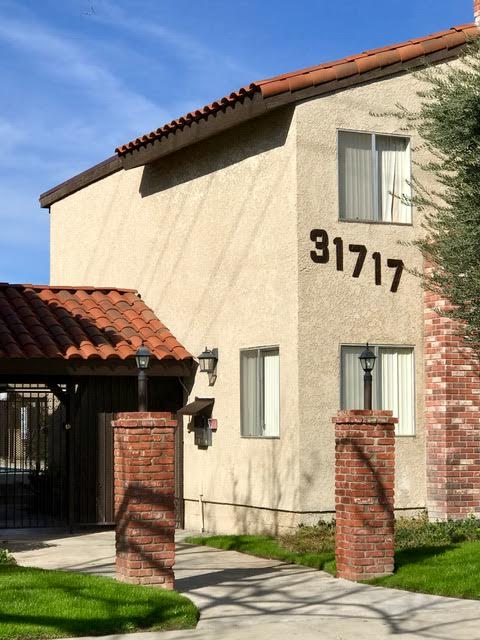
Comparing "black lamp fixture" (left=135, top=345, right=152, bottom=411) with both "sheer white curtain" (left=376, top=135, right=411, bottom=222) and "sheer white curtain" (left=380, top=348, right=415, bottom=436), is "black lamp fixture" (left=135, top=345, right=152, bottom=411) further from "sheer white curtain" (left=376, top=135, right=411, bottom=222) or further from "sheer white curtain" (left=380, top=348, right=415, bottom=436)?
"sheer white curtain" (left=376, top=135, right=411, bottom=222)

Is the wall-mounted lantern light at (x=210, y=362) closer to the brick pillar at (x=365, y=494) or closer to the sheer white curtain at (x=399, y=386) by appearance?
the sheer white curtain at (x=399, y=386)

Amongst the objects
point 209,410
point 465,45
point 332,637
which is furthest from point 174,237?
point 332,637

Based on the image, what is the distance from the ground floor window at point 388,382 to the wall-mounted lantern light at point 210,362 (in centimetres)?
259

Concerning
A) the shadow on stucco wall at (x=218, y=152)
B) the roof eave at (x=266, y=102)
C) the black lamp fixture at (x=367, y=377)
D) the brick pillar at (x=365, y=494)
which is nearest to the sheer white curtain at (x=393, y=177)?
the roof eave at (x=266, y=102)

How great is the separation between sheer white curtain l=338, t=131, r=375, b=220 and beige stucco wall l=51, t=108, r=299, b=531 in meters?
0.86

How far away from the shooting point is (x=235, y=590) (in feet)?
40.1

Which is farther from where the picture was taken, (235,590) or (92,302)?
(92,302)

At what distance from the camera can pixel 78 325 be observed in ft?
A: 62.3

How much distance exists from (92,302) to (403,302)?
6183 millimetres

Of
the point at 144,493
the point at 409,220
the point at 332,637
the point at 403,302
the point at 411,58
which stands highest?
the point at 411,58

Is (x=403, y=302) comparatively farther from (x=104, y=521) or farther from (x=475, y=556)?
(x=104, y=521)

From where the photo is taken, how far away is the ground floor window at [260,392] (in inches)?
653

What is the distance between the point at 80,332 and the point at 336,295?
473 centimetres

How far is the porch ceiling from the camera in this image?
1753 centimetres
